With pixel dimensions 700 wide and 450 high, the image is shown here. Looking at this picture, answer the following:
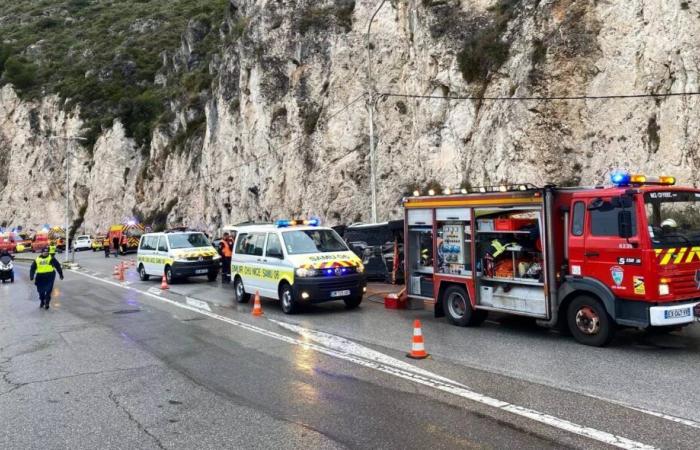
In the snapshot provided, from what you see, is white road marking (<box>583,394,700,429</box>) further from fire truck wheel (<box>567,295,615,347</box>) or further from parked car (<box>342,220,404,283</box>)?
parked car (<box>342,220,404,283</box>)

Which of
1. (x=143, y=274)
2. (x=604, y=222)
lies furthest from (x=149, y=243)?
(x=604, y=222)

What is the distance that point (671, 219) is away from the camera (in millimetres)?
7848

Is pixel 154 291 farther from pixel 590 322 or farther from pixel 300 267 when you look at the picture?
pixel 590 322

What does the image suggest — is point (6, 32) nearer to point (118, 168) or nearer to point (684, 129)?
point (118, 168)

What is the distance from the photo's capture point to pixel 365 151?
3000 cm

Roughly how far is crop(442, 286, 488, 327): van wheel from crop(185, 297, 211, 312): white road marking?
19.0 feet

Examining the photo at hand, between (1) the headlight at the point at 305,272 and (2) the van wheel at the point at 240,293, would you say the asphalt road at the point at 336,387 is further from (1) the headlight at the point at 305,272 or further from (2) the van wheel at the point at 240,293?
(2) the van wheel at the point at 240,293

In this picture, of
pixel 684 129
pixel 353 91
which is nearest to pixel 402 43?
pixel 353 91

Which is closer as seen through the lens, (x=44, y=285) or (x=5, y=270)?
(x=44, y=285)

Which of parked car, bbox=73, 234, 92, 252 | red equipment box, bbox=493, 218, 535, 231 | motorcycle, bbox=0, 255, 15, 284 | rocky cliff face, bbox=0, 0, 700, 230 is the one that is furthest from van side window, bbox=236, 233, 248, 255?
parked car, bbox=73, 234, 92, 252

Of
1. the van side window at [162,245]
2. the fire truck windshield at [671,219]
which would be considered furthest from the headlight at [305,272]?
the van side window at [162,245]

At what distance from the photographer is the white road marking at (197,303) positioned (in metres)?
13.6

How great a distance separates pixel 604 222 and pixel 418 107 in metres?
19.7

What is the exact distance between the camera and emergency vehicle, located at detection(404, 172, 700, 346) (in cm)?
760
